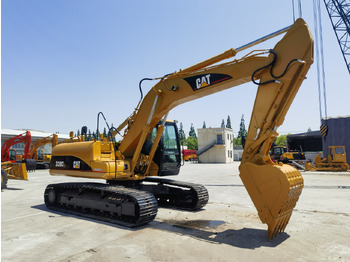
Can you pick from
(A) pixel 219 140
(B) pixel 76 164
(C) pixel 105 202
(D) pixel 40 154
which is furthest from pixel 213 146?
(C) pixel 105 202

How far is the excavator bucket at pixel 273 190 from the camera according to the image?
5.39 metres

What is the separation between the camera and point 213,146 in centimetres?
5125

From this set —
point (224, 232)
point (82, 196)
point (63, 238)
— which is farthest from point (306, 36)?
point (82, 196)

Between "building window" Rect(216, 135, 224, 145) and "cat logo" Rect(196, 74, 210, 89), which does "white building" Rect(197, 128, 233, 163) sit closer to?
"building window" Rect(216, 135, 224, 145)

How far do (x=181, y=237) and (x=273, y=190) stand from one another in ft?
6.76

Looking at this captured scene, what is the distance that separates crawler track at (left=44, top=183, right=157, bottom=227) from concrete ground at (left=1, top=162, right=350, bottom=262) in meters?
0.30

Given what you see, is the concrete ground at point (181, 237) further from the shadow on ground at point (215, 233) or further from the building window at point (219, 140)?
the building window at point (219, 140)

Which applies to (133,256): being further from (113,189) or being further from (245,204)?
(245,204)

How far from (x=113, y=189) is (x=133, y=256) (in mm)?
2894

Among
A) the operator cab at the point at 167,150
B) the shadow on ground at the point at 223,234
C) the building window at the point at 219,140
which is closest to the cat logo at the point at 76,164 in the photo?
the operator cab at the point at 167,150

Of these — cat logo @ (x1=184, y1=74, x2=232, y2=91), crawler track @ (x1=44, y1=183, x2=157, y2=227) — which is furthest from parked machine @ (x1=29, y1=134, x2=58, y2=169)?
cat logo @ (x1=184, y1=74, x2=232, y2=91)

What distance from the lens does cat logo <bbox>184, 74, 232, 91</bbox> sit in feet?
21.7

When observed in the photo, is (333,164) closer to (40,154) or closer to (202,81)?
(202,81)

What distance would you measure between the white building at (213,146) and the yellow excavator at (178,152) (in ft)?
138
